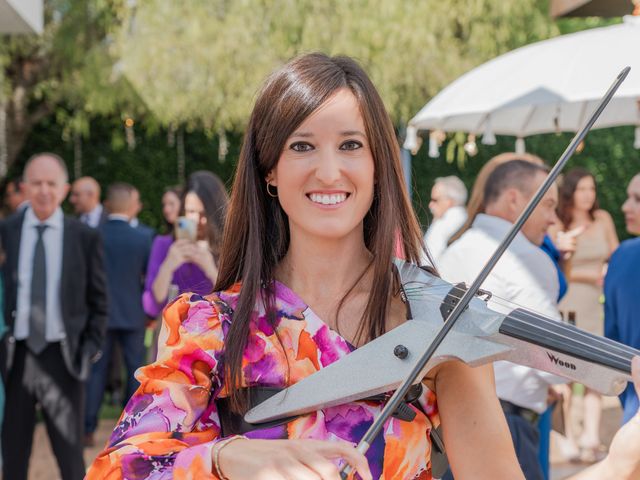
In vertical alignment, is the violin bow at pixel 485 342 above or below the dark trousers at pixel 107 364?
above

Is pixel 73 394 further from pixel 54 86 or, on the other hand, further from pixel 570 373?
pixel 54 86

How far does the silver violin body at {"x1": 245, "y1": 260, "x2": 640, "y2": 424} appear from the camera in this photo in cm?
153

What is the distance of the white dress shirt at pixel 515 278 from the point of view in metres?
4.21

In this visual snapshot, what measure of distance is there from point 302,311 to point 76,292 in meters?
3.98

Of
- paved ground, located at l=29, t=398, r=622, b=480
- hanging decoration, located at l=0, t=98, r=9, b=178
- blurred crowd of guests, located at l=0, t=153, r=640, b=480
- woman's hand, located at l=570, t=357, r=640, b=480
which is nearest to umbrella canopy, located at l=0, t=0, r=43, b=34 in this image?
blurred crowd of guests, located at l=0, t=153, r=640, b=480

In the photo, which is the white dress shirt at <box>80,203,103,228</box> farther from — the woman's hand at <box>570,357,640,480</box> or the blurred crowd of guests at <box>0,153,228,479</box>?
the woman's hand at <box>570,357,640,480</box>

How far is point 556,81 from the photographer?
5.44 m

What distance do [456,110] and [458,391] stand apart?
4.38 meters

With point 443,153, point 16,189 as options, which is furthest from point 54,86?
point 443,153

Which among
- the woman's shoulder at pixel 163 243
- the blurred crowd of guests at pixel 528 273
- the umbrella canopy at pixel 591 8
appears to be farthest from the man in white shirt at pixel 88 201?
the blurred crowd of guests at pixel 528 273

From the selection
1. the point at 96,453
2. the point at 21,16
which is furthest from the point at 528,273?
the point at 96,453

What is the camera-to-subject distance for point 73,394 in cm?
541

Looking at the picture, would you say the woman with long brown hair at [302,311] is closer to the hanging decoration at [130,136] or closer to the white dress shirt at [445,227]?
the white dress shirt at [445,227]

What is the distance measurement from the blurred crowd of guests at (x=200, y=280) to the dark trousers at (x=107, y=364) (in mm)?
18
